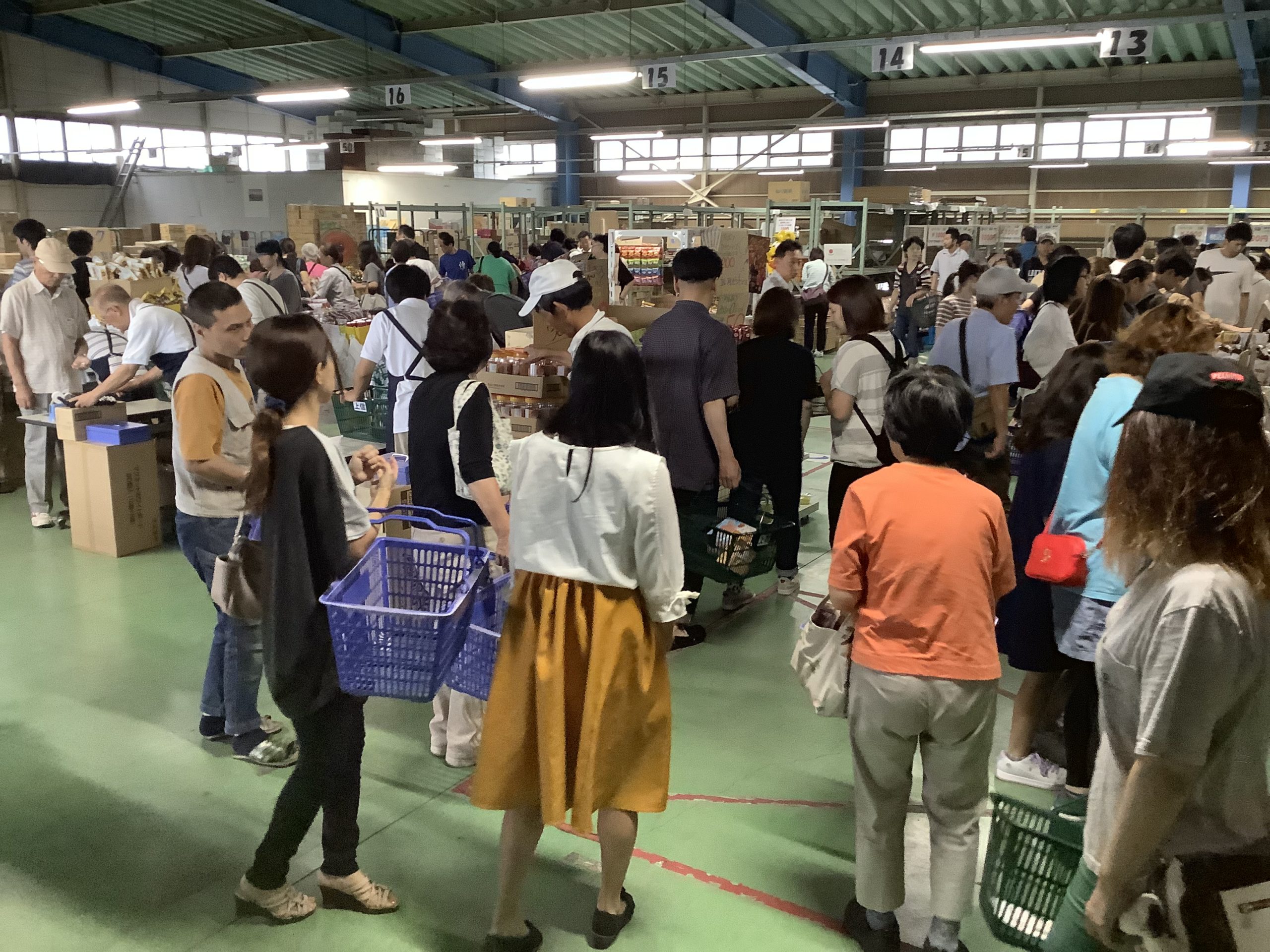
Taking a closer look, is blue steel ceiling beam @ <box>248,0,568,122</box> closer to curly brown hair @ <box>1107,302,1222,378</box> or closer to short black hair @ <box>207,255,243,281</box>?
short black hair @ <box>207,255,243,281</box>

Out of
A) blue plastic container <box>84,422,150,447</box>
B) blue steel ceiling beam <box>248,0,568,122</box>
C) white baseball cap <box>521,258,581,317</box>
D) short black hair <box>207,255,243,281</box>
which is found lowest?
blue plastic container <box>84,422,150,447</box>

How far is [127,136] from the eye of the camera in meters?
22.8

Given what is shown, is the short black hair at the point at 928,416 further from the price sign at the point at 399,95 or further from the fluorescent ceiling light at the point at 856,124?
the price sign at the point at 399,95

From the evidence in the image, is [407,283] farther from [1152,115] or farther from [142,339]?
[1152,115]

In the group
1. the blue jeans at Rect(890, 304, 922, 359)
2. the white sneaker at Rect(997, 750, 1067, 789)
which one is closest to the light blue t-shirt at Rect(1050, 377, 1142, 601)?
the white sneaker at Rect(997, 750, 1067, 789)

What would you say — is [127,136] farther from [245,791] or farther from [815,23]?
[245,791]

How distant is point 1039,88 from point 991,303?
1729 centimetres

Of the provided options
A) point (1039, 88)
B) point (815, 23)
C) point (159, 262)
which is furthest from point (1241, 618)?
point (1039, 88)

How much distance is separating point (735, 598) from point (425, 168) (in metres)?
20.9

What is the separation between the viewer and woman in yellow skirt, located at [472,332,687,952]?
214 centimetres

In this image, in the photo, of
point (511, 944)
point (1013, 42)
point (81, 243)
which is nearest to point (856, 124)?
point (1013, 42)

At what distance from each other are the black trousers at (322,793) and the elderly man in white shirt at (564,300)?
1816mm

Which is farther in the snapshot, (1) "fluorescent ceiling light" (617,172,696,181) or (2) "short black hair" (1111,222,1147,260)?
(1) "fluorescent ceiling light" (617,172,696,181)

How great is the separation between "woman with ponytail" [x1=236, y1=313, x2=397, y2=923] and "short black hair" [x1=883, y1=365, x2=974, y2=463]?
136cm
